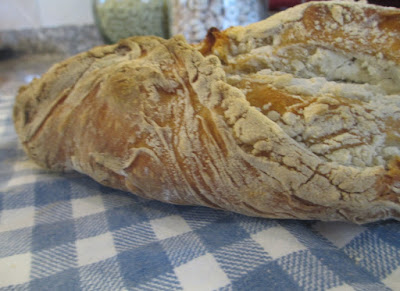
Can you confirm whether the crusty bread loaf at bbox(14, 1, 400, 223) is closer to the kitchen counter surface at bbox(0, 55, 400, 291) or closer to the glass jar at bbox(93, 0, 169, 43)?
the kitchen counter surface at bbox(0, 55, 400, 291)

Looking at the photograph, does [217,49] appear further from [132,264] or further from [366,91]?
[132,264]

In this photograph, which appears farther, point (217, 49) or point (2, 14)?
point (2, 14)

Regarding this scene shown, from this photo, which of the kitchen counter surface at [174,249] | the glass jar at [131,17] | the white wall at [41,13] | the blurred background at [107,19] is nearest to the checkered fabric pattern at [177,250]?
the kitchen counter surface at [174,249]

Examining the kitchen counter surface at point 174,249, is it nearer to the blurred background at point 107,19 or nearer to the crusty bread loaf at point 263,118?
the crusty bread loaf at point 263,118

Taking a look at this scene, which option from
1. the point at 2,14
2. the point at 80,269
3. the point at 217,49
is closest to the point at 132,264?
the point at 80,269

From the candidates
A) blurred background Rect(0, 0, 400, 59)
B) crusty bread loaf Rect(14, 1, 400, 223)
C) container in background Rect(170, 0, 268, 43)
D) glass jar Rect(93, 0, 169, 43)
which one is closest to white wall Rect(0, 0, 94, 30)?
blurred background Rect(0, 0, 400, 59)

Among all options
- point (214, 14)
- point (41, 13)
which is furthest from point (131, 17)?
point (41, 13)
